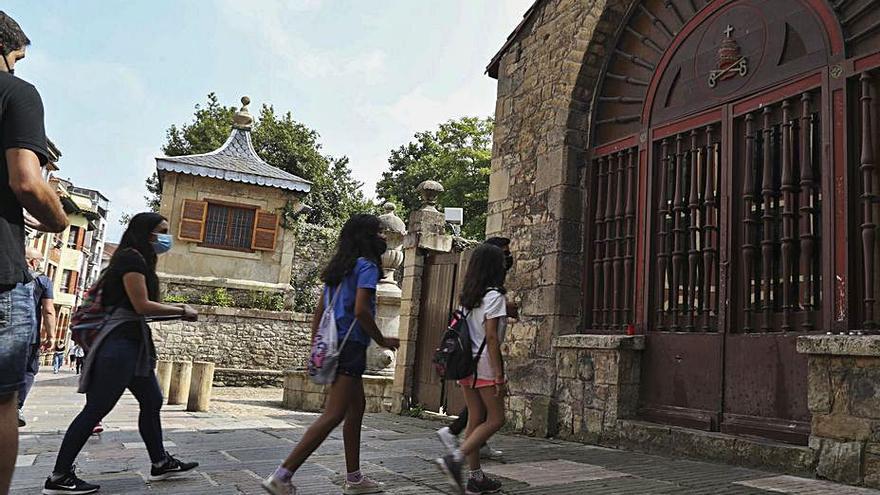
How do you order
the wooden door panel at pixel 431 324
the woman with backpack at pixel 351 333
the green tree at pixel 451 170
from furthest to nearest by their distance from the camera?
the green tree at pixel 451 170 → the wooden door panel at pixel 431 324 → the woman with backpack at pixel 351 333

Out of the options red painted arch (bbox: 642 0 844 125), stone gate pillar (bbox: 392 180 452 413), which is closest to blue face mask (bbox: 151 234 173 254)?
red painted arch (bbox: 642 0 844 125)

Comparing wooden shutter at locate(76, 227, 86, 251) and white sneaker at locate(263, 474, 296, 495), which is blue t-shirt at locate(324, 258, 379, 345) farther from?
wooden shutter at locate(76, 227, 86, 251)

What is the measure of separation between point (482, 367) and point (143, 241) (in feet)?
7.03

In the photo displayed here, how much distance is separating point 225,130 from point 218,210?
31.4 ft

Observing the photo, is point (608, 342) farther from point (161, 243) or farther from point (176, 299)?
point (176, 299)

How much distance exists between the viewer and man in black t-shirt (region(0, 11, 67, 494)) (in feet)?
7.19

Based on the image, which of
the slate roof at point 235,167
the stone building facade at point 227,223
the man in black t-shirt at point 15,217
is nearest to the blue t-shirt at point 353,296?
the man in black t-shirt at point 15,217

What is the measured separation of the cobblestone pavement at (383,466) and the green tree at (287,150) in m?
19.8

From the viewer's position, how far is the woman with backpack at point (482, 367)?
3.61m

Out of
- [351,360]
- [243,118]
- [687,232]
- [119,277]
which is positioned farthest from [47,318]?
[243,118]

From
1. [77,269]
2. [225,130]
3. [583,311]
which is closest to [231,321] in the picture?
[225,130]

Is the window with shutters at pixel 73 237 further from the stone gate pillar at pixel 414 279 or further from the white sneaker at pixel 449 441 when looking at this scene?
the white sneaker at pixel 449 441

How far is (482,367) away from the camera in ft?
12.3

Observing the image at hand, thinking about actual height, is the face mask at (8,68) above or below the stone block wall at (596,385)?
above
